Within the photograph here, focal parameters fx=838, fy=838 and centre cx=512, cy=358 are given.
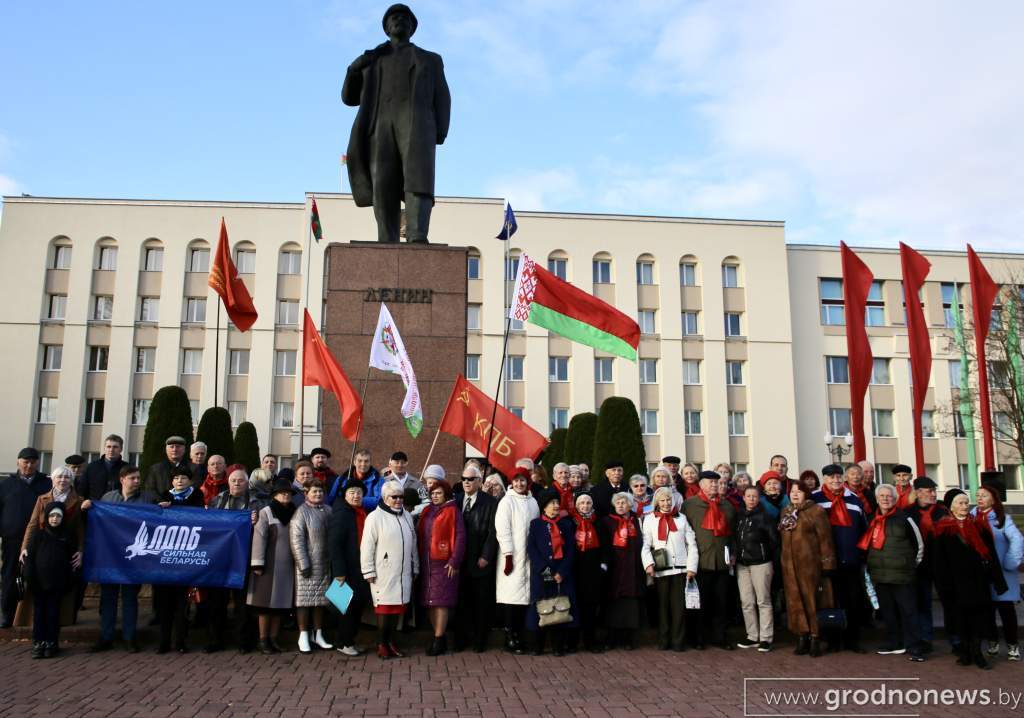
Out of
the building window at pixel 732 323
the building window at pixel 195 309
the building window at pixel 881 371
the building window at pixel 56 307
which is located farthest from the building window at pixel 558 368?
the building window at pixel 56 307

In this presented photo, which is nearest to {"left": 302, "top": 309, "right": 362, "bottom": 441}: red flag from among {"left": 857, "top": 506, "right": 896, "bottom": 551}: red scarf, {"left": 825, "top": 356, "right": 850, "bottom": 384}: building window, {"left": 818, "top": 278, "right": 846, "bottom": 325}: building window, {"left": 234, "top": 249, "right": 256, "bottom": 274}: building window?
{"left": 857, "top": 506, "right": 896, "bottom": 551}: red scarf

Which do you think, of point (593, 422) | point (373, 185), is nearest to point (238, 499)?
point (373, 185)

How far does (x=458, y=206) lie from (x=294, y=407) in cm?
1228

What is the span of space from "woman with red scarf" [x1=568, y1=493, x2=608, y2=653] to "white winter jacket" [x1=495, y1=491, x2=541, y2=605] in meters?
0.54

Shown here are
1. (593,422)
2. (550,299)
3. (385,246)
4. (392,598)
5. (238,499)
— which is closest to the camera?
(392,598)

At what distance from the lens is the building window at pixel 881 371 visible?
141 ft

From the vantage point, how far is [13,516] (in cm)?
845

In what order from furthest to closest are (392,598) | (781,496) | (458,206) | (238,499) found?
(458,206) < (781,496) < (238,499) < (392,598)

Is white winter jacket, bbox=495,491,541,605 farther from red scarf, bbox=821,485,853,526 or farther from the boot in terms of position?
red scarf, bbox=821,485,853,526

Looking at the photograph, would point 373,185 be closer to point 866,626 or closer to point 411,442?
point 411,442

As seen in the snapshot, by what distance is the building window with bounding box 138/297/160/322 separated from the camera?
39.6 meters

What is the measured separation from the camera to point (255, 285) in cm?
3956

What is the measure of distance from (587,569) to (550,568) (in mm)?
442

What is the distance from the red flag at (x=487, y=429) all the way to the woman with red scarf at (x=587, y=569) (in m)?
1.70
